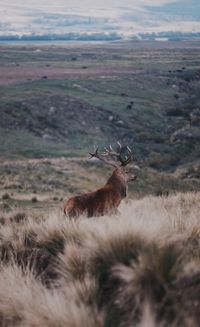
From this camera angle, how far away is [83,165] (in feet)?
99.9

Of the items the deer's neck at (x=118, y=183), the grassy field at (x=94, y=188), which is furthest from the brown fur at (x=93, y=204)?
the grassy field at (x=94, y=188)

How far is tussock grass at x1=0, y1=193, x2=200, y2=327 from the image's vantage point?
4961 millimetres

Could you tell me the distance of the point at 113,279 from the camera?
5684 millimetres

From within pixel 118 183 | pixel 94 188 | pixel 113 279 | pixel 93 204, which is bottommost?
pixel 94 188

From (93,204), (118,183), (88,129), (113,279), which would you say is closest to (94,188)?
(88,129)

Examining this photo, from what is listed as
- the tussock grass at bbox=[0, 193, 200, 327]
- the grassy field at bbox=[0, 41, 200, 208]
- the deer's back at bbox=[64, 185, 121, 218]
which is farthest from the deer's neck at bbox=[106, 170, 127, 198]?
the grassy field at bbox=[0, 41, 200, 208]

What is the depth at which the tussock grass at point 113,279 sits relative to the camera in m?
4.96

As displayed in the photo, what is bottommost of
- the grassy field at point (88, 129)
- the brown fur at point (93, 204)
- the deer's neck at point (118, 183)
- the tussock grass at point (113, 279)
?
the grassy field at point (88, 129)

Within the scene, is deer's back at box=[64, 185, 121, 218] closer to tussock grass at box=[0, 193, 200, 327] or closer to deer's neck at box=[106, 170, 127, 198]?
deer's neck at box=[106, 170, 127, 198]

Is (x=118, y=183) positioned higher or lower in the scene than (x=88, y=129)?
higher

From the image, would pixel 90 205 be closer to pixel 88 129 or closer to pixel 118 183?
pixel 118 183

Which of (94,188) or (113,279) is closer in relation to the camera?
(113,279)

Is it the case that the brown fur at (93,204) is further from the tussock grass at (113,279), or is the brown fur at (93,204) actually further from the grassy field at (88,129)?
the grassy field at (88,129)

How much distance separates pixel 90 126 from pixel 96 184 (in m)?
12.6
